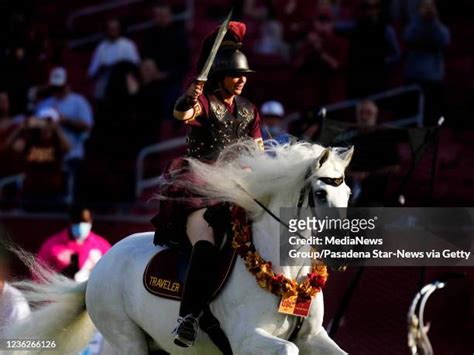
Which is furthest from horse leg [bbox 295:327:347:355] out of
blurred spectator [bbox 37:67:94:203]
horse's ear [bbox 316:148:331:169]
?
blurred spectator [bbox 37:67:94:203]

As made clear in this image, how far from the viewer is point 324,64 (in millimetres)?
14969

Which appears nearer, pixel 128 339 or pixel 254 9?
pixel 128 339

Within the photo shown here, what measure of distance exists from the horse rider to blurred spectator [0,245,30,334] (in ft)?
5.69

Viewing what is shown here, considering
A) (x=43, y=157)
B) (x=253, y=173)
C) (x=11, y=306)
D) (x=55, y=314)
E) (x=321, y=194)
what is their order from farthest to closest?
(x=43, y=157)
(x=11, y=306)
(x=55, y=314)
(x=253, y=173)
(x=321, y=194)

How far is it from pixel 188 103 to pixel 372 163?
10.5ft

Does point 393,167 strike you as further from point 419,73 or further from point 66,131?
point 66,131

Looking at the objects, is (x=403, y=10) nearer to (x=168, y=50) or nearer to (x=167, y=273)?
(x=168, y=50)

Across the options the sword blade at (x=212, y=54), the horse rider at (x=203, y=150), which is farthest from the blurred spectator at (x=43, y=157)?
the sword blade at (x=212, y=54)

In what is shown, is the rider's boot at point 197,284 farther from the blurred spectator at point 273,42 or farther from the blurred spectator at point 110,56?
the blurred spectator at point 273,42

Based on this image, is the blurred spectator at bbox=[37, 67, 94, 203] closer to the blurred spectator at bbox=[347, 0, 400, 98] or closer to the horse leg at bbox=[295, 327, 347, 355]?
the blurred spectator at bbox=[347, 0, 400, 98]

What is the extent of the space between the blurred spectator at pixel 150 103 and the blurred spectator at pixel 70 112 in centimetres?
63

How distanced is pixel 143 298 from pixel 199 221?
745 millimetres

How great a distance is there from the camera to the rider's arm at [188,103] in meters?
7.51

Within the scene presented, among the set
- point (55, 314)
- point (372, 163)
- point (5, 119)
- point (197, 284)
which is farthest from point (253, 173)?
point (5, 119)
